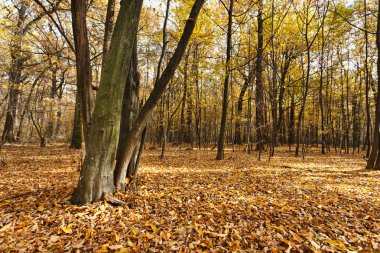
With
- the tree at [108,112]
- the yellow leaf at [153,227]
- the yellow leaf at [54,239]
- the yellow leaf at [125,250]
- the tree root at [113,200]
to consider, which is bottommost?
the yellow leaf at [125,250]

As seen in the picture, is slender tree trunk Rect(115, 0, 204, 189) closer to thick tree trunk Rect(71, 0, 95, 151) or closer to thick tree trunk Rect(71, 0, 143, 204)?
thick tree trunk Rect(71, 0, 143, 204)

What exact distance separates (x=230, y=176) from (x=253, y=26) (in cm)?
1350

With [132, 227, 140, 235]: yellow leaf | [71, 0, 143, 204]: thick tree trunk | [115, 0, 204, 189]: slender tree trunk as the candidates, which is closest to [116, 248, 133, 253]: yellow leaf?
[132, 227, 140, 235]: yellow leaf

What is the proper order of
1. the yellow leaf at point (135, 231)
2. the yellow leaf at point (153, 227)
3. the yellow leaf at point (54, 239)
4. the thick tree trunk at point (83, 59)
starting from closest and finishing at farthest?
1. the yellow leaf at point (54, 239)
2. the yellow leaf at point (135, 231)
3. the yellow leaf at point (153, 227)
4. the thick tree trunk at point (83, 59)

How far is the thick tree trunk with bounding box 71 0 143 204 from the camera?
12.5 ft

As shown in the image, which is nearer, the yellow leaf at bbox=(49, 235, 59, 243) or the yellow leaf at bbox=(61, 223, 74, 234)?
the yellow leaf at bbox=(49, 235, 59, 243)

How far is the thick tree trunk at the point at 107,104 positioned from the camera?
3.81 meters

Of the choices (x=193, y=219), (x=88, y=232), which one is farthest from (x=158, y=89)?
(x=88, y=232)

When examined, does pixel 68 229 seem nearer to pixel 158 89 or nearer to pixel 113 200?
pixel 113 200

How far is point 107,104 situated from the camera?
3.81m

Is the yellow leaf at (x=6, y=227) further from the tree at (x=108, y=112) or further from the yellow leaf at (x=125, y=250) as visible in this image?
the yellow leaf at (x=125, y=250)

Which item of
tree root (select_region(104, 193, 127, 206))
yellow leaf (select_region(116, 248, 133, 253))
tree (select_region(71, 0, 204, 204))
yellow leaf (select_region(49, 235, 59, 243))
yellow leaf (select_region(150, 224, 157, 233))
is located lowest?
yellow leaf (select_region(116, 248, 133, 253))

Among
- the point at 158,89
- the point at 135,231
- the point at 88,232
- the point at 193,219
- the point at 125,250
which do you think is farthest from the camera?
the point at 158,89

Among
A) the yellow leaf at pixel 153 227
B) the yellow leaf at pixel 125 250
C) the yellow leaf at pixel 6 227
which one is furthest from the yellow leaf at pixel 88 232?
the yellow leaf at pixel 6 227
